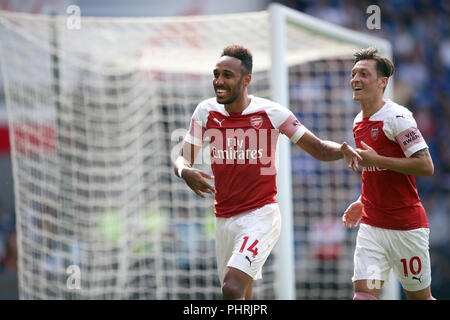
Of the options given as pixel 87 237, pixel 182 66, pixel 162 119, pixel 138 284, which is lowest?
pixel 138 284

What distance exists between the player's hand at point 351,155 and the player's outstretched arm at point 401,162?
0.16 feet

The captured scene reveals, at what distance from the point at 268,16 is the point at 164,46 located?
6.55 ft

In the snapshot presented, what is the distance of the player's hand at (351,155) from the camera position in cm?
397

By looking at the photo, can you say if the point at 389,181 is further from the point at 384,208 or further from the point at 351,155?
the point at 351,155

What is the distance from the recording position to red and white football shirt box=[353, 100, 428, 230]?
164 inches

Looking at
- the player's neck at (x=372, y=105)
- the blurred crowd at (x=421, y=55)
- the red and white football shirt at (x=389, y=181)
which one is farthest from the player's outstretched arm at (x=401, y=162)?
the blurred crowd at (x=421, y=55)

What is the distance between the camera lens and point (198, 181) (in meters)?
4.03

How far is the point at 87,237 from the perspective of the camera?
793 cm

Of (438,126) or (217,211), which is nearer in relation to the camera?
(217,211)

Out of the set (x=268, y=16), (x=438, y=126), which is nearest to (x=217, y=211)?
(x=268, y=16)

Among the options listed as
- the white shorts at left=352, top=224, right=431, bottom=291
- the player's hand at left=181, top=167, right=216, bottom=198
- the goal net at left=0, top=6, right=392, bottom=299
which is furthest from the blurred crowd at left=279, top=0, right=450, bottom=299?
the player's hand at left=181, top=167, right=216, bottom=198

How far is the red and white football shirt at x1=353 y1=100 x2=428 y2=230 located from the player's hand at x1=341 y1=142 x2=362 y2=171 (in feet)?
0.93

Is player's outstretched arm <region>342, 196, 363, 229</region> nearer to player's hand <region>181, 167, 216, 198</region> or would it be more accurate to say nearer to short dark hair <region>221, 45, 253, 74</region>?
player's hand <region>181, 167, 216, 198</region>

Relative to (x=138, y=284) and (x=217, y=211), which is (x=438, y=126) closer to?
(x=138, y=284)
